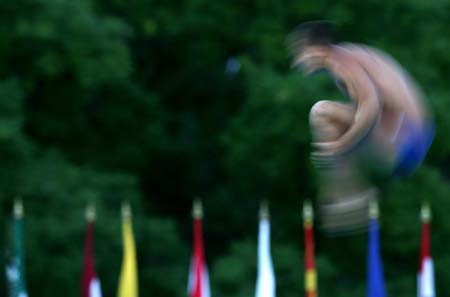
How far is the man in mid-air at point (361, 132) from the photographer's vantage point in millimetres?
8242

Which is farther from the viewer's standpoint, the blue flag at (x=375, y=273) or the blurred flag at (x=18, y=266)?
the blurred flag at (x=18, y=266)

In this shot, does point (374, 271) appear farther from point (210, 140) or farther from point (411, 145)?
point (411, 145)

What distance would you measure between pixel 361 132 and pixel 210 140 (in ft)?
53.0

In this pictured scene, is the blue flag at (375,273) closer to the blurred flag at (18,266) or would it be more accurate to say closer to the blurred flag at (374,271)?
the blurred flag at (374,271)

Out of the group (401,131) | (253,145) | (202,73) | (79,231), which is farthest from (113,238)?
(401,131)

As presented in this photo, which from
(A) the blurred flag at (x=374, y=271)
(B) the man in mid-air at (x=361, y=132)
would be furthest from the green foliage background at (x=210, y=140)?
(B) the man in mid-air at (x=361, y=132)

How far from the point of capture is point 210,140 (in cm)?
2438

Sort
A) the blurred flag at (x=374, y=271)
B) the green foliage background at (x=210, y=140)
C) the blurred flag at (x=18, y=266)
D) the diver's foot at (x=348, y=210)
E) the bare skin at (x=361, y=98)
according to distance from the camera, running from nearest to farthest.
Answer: the bare skin at (x=361, y=98)
the diver's foot at (x=348, y=210)
the blurred flag at (x=374, y=271)
the blurred flag at (x=18, y=266)
the green foliage background at (x=210, y=140)

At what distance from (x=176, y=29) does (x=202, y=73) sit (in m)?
1.91

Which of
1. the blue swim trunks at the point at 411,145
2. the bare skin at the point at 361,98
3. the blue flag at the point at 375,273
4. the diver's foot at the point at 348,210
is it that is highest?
the blue flag at the point at 375,273

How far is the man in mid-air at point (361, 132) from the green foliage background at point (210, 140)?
469 inches

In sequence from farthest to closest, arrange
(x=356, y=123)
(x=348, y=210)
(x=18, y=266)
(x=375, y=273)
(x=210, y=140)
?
(x=210, y=140) < (x=18, y=266) < (x=375, y=273) < (x=348, y=210) < (x=356, y=123)

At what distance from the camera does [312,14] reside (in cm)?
2156

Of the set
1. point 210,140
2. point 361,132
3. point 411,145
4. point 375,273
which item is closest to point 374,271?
point 375,273
